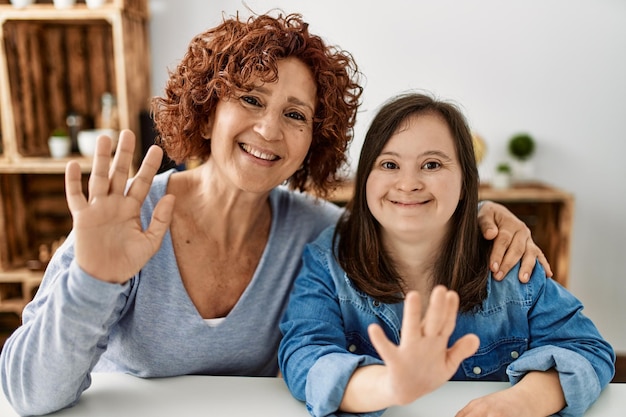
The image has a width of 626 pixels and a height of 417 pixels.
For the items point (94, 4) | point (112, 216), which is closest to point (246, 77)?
point (112, 216)

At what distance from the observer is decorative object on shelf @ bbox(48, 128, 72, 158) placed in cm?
286

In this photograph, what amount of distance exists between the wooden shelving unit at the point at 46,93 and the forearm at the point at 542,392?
2273 mm

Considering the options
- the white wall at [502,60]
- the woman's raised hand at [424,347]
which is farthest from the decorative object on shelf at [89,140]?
the woman's raised hand at [424,347]

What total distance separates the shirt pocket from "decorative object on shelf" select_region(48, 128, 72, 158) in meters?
2.37

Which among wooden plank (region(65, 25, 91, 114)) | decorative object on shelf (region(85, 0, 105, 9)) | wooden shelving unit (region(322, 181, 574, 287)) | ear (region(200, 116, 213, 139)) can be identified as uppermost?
decorative object on shelf (region(85, 0, 105, 9))

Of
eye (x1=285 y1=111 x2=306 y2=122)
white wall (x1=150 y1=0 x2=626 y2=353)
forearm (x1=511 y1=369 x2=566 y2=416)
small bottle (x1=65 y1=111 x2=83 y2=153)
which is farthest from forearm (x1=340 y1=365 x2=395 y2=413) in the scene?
small bottle (x1=65 y1=111 x2=83 y2=153)

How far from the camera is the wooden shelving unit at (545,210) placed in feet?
9.32

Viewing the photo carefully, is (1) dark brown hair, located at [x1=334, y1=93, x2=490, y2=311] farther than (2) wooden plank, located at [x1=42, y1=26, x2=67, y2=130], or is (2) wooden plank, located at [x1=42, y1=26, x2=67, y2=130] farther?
(2) wooden plank, located at [x1=42, y1=26, x2=67, y2=130]

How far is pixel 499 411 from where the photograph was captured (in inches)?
39.1

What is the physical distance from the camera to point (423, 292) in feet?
4.33

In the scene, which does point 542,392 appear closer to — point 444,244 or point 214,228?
point 444,244

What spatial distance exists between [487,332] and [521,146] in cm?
204

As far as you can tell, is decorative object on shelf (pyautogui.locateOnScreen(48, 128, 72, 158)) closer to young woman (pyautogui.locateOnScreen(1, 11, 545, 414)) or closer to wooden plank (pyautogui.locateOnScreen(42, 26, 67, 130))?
wooden plank (pyautogui.locateOnScreen(42, 26, 67, 130))

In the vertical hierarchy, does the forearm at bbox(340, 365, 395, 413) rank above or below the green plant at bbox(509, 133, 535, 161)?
below
